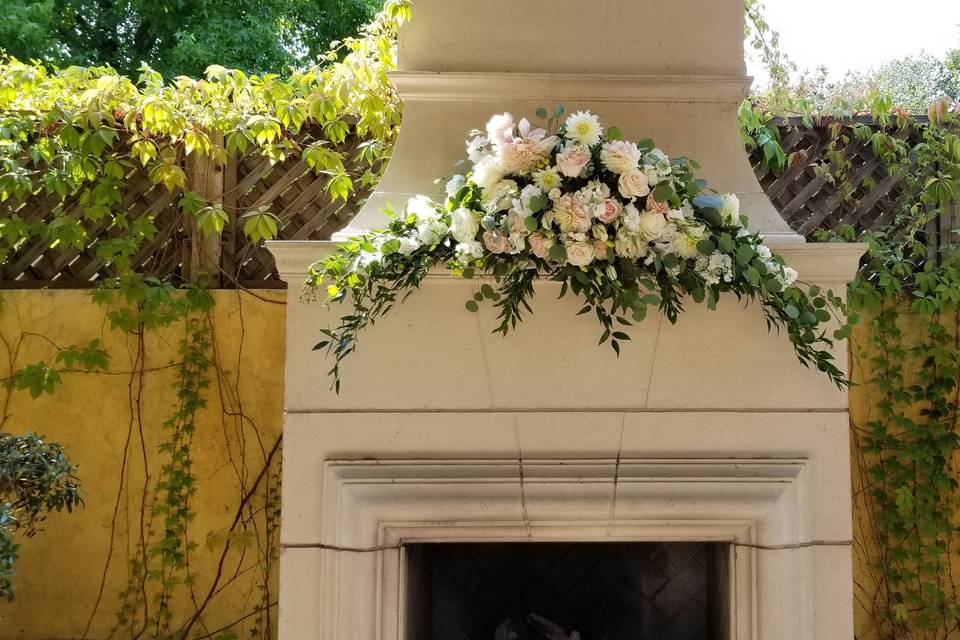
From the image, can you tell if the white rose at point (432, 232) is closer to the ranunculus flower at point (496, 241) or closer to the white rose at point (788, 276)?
the ranunculus flower at point (496, 241)

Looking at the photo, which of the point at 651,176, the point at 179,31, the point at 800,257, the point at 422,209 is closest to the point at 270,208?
the point at 422,209

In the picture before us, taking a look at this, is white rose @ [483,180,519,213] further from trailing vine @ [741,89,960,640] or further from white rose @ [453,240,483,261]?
trailing vine @ [741,89,960,640]

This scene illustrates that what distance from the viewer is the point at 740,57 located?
2287 millimetres

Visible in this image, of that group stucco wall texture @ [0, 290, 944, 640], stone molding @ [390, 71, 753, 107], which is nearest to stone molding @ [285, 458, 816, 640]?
stone molding @ [390, 71, 753, 107]

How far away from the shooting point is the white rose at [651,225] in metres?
1.88

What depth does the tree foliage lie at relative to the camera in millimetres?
6477

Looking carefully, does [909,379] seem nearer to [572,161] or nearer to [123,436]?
[572,161]

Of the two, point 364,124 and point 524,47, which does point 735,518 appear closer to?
point 524,47

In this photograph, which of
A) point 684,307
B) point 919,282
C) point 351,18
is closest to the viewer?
point 684,307

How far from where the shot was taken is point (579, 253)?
1.86 meters

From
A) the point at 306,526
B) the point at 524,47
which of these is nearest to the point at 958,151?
the point at 524,47

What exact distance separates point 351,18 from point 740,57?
5875 millimetres

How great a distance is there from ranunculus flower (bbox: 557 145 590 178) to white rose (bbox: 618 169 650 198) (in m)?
0.09

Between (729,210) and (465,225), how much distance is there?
0.60 metres
